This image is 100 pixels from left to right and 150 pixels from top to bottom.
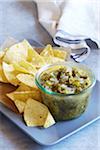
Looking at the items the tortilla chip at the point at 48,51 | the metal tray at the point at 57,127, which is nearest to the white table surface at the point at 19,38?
the metal tray at the point at 57,127

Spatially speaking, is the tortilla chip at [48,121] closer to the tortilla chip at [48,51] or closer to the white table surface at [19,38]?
the white table surface at [19,38]

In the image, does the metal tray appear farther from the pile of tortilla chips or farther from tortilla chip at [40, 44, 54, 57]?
tortilla chip at [40, 44, 54, 57]

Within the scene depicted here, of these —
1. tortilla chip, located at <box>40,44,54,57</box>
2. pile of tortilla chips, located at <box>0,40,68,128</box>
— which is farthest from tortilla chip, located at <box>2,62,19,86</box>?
tortilla chip, located at <box>40,44,54,57</box>

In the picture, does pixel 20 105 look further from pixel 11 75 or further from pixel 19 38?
pixel 19 38

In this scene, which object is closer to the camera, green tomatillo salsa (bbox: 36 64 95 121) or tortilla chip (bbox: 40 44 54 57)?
green tomatillo salsa (bbox: 36 64 95 121)

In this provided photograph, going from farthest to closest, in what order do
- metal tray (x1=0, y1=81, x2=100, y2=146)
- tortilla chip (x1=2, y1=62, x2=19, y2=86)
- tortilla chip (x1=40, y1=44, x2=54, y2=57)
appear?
tortilla chip (x1=40, y1=44, x2=54, y2=57), tortilla chip (x1=2, y1=62, x2=19, y2=86), metal tray (x1=0, y1=81, x2=100, y2=146)

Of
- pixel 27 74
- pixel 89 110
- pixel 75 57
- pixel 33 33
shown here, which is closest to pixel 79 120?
pixel 89 110
